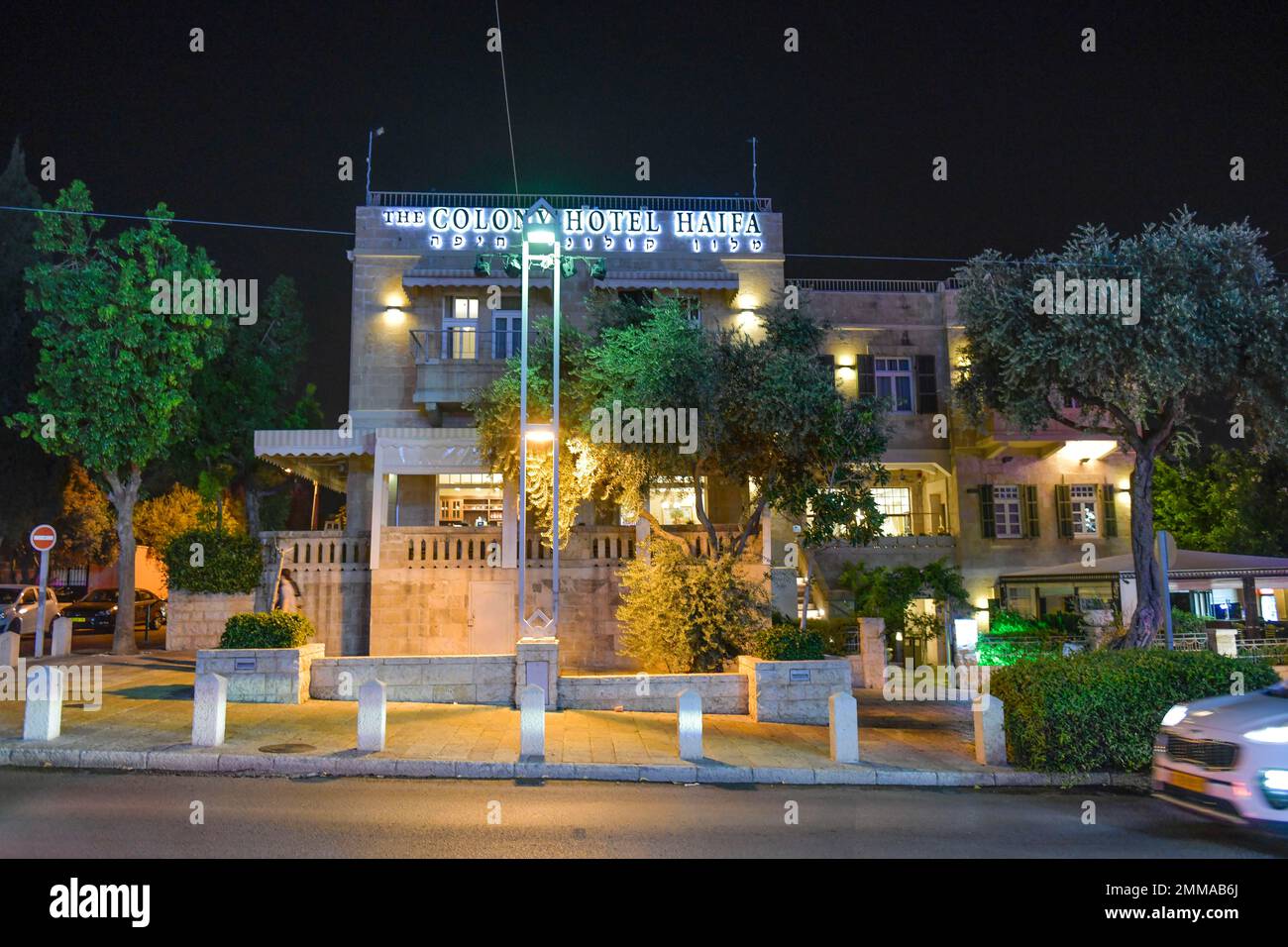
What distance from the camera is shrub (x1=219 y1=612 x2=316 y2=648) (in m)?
14.5

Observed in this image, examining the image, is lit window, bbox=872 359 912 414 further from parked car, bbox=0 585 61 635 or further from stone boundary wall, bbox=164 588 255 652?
parked car, bbox=0 585 61 635

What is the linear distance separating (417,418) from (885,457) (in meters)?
13.4

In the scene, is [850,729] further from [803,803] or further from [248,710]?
[248,710]

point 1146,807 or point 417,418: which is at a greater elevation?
point 417,418

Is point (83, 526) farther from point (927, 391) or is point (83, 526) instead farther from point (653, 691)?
point (927, 391)

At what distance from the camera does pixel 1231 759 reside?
7.66 meters

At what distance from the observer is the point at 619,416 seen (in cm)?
1612

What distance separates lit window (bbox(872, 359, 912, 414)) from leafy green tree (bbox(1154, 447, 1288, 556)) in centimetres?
1097

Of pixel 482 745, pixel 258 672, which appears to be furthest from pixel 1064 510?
pixel 258 672

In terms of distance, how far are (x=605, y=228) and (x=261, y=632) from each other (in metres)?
14.4

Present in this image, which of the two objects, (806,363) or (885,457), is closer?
(806,363)

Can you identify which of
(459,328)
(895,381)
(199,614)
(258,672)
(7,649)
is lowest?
(258,672)

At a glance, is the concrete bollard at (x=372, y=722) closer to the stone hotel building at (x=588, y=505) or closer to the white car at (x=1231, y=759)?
the stone hotel building at (x=588, y=505)

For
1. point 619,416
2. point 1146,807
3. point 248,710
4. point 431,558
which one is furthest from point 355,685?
point 1146,807
